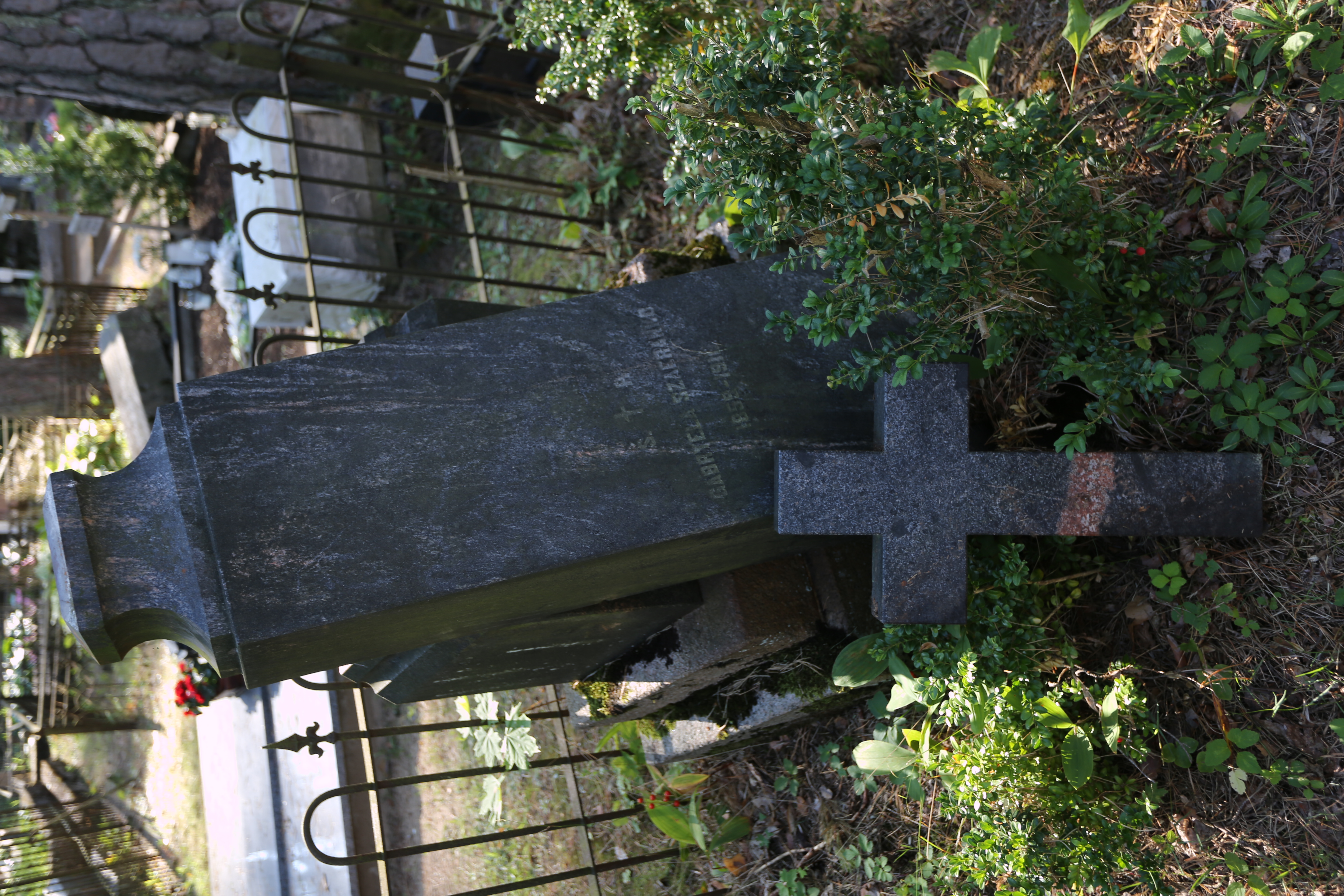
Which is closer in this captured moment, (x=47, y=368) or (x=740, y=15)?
(x=740, y=15)

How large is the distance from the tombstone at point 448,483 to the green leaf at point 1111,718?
95 cm

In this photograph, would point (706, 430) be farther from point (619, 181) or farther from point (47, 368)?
point (47, 368)

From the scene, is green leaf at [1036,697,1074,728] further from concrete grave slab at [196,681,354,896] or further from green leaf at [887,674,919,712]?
concrete grave slab at [196,681,354,896]

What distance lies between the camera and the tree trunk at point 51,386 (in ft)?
27.3

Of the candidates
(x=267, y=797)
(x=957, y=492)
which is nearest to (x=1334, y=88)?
(x=957, y=492)

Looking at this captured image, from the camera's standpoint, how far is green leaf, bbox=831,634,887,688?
285 centimetres

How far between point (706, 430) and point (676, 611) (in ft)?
2.76

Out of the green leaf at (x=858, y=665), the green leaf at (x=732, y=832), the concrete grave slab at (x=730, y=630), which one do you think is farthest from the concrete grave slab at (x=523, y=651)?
the green leaf at (x=732, y=832)

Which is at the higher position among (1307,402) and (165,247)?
(165,247)

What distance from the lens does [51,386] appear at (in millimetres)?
8406

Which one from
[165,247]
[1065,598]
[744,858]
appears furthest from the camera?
[165,247]

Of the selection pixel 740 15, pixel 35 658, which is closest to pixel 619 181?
pixel 740 15

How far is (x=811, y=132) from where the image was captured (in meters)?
2.32

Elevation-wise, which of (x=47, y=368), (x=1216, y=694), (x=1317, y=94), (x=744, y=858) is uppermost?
(x=47, y=368)
